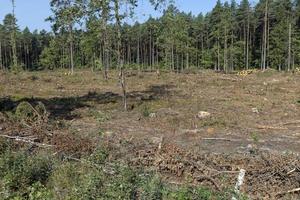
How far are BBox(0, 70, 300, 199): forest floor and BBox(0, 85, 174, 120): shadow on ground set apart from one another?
0.04m

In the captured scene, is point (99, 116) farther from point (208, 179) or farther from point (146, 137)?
point (208, 179)

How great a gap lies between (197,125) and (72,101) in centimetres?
998

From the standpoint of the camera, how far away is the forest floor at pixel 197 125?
995cm

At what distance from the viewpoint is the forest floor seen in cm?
995

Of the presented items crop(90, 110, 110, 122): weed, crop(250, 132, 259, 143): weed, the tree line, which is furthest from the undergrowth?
the tree line

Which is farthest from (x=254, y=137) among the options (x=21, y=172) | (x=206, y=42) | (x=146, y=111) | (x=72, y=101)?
(x=206, y=42)

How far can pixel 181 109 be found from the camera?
23.0m

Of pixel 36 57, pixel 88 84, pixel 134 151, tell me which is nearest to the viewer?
pixel 134 151

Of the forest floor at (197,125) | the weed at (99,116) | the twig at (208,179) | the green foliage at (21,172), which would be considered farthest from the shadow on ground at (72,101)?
the twig at (208,179)

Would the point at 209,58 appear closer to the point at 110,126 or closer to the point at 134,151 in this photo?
the point at 110,126

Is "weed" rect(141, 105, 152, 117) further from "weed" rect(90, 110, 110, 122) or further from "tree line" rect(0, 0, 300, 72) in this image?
"tree line" rect(0, 0, 300, 72)

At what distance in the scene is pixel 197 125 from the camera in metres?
19.1

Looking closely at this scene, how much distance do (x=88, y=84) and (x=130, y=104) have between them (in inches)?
602

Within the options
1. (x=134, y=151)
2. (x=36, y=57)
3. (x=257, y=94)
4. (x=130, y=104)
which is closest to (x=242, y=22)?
(x=36, y=57)
